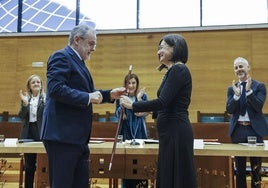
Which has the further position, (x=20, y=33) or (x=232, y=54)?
(x=20, y=33)

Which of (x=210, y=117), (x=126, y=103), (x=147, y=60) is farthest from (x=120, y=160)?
(x=147, y=60)

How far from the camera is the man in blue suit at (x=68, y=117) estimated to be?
1954 millimetres

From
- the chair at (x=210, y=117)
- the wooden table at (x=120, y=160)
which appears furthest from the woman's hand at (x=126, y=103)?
the chair at (x=210, y=117)

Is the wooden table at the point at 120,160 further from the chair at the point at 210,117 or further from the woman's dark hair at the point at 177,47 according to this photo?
the chair at the point at 210,117

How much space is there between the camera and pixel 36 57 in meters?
8.62

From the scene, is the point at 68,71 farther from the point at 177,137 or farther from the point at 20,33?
the point at 20,33

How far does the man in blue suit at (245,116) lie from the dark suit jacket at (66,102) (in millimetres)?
1834

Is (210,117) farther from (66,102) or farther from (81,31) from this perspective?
(66,102)

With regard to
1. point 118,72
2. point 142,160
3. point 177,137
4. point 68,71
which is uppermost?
point 118,72

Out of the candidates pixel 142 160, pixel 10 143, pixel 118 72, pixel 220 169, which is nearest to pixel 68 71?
pixel 142 160

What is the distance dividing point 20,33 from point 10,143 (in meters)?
6.10

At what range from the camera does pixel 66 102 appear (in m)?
1.95

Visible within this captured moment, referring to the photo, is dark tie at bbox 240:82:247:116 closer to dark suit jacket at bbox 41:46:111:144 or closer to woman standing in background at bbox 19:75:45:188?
dark suit jacket at bbox 41:46:111:144

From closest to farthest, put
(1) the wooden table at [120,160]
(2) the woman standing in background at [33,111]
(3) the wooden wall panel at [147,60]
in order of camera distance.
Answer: (1) the wooden table at [120,160] → (2) the woman standing in background at [33,111] → (3) the wooden wall panel at [147,60]
